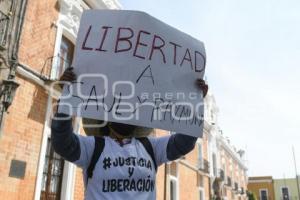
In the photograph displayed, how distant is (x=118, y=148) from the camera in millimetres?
2463

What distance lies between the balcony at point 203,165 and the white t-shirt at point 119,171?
1951 cm

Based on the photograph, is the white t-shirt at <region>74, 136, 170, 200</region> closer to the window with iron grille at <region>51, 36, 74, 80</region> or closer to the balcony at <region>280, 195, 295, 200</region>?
the window with iron grille at <region>51, 36, 74, 80</region>

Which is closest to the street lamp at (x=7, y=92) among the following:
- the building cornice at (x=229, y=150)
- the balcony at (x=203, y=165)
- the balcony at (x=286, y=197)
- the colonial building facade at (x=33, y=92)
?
the colonial building facade at (x=33, y=92)

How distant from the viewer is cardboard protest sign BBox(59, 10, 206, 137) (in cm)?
257

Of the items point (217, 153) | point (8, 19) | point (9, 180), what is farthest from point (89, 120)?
point (217, 153)

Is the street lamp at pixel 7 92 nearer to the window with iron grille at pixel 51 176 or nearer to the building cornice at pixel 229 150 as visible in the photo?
the window with iron grille at pixel 51 176

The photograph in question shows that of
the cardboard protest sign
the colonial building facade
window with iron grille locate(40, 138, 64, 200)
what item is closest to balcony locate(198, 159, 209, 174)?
the colonial building facade

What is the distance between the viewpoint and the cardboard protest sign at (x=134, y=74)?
→ 2.57 m

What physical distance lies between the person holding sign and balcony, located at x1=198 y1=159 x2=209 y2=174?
1946 centimetres

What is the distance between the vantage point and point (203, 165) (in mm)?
22469

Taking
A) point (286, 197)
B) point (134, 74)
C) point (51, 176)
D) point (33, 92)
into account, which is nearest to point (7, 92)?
point (33, 92)

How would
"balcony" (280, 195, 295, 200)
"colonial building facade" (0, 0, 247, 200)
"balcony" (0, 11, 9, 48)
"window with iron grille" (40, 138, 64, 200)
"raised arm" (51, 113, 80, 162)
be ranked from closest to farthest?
"raised arm" (51, 113, 80, 162)
"colonial building facade" (0, 0, 247, 200)
"balcony" (0, 11, 9, 48)
"window with iron grille" (40, 138, 64, 200)
"balcony" (280, 195, 295, 200)

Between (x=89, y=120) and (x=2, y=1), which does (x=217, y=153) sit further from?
(x=89, y=120)

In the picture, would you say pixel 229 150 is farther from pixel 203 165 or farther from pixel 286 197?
pixel 286 197
